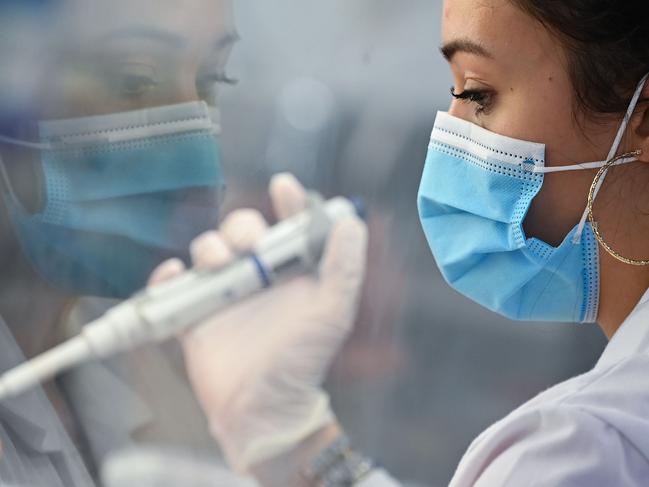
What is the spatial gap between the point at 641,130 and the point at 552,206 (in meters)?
0.13

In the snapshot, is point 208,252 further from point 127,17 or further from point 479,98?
point 479,98

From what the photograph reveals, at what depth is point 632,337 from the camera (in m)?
0.92

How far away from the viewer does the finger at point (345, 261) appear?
1283mm

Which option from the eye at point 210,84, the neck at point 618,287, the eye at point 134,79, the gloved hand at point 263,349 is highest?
the eye at point 134,79

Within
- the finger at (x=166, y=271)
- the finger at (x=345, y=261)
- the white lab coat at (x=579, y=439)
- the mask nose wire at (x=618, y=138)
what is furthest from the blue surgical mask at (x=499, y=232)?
the finger at (x=166, y=271)

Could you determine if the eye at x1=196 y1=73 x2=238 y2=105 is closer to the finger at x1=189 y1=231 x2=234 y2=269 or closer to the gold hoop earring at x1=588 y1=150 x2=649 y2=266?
the finger at x1=189 y1=231 x2=234 y2=269

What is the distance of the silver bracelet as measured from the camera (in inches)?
50.3

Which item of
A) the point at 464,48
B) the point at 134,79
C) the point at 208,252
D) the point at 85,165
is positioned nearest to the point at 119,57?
the point at 134,79

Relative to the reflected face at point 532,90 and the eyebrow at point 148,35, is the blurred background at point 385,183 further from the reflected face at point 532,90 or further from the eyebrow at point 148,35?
the reflected face at point 532,90

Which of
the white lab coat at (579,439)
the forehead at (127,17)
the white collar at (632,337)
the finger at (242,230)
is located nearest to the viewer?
the white lab coat at (579,439)

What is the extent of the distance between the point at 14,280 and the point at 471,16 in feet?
2.25

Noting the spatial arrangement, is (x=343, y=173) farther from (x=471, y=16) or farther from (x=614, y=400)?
(x=614, y=400)

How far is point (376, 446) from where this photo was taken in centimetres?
151

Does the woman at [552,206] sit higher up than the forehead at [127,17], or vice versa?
the forehead at [127,17]
